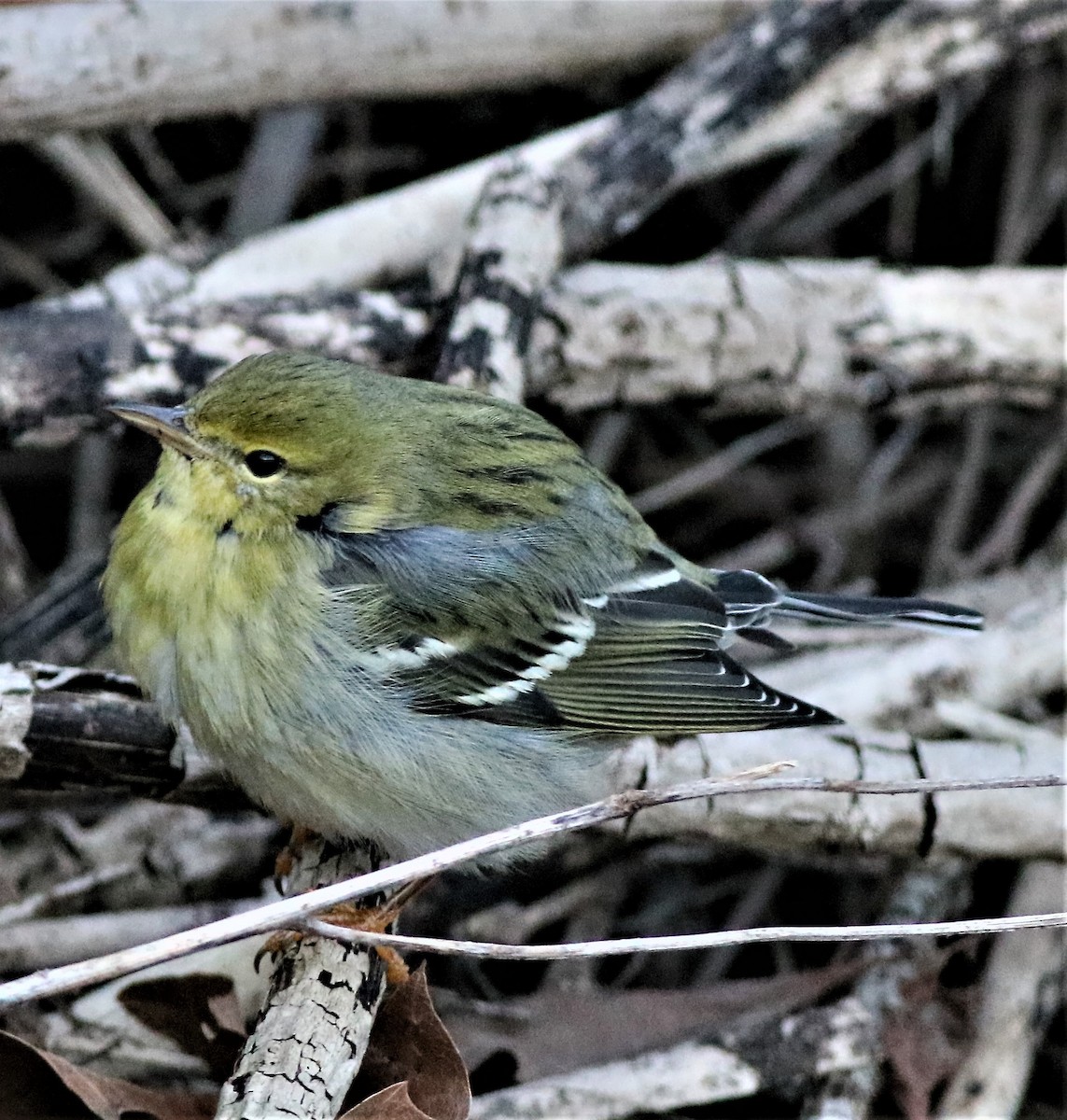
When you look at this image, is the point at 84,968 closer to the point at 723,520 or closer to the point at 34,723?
the point at 34,723

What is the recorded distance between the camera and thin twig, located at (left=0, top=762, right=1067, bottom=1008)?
200cm

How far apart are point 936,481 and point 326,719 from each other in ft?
9.45

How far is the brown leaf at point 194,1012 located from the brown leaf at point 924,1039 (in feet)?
4.43

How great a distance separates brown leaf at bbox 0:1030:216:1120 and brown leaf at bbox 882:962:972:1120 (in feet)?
4.85

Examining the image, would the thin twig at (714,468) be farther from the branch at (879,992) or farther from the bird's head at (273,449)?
the bird's head at (273,449)

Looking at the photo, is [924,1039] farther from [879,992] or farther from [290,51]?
[290,51]

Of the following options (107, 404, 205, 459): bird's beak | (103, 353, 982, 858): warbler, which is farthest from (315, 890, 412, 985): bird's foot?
(107, 404, 205, 459): bird's beak

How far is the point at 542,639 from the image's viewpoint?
3039 mm

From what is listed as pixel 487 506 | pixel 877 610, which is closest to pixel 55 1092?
pixel 487 506

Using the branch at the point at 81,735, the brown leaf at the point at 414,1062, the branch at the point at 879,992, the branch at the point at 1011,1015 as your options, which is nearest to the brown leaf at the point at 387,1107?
the brown leaf at the point at 414,1062

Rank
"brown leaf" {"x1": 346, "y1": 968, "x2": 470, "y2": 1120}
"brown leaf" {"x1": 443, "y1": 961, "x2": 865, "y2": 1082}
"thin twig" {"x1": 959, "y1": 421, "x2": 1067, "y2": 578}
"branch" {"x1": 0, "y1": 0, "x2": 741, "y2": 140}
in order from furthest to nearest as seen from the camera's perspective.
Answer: "thin twig" {"x1": 959, "y1": 421, "x2": 1067, "y2": 578}, "branch" {"x1": 0, "y1": 0, "x2": 741, "y2": 140}, "brown leaf" {"x1": 443, "y1": 961, "x2": 865, "y2": 1082}, "brown leaf" {"x1": 346, "y1": 968, "x2": 470, "y2": 1120}

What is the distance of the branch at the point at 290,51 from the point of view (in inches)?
149

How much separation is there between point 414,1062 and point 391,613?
2.64 ft

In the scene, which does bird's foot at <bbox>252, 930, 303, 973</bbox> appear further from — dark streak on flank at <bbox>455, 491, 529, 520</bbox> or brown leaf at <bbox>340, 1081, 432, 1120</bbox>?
dark streak on flank at <bbox>455, 491, 529, 520</bbox>
